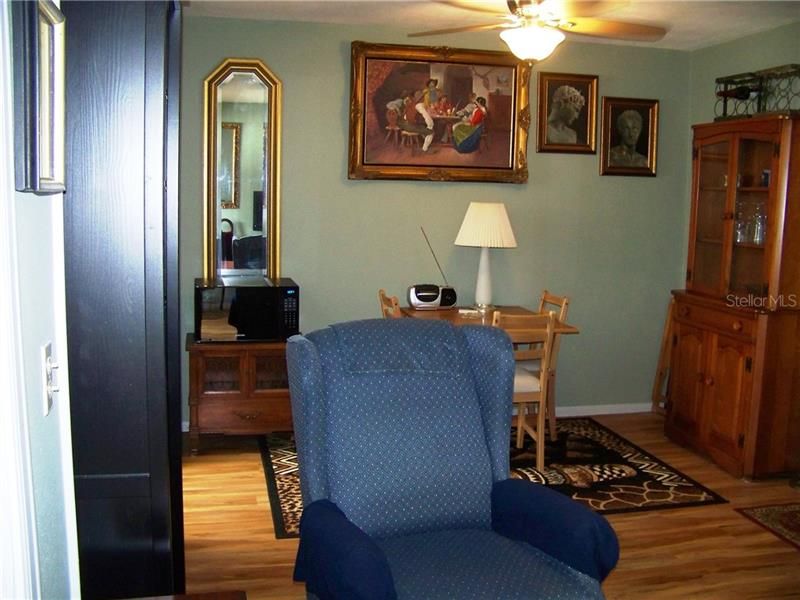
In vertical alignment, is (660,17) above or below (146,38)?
above

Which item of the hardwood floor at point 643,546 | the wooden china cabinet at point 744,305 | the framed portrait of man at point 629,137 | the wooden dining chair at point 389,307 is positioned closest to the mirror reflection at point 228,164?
the wooden dining chair at point 389,307

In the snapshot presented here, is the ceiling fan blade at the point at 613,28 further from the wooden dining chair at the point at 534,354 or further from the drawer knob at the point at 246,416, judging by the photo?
the drawer knob at the point at 246,416

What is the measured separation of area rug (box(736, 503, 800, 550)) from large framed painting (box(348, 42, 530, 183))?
234 centimetres

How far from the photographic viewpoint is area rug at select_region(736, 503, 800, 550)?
12.0 feet

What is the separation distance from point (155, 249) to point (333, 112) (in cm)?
297

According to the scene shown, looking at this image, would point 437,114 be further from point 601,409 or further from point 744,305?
point 601,409

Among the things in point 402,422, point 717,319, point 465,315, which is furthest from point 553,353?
point 402,422

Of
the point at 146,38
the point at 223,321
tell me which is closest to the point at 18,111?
the point at 146,38

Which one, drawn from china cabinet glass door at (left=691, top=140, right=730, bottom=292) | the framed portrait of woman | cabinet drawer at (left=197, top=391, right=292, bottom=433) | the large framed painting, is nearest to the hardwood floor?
cabinet drawer at (left=197, top=391, right=292, bottom=433)

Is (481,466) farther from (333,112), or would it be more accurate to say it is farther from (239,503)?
(333,112)

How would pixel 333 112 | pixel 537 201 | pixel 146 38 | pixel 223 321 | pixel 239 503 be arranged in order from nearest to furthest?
pixel 146 38 → pixel 239 503 → pixel 223 321 → pixel 333 112 → pixel 537 201

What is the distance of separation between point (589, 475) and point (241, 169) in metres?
2.59

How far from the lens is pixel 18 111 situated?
1245mm

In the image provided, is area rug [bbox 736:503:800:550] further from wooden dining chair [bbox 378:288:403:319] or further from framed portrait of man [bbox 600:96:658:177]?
framed portrait of man [bbox 600:96:658:177]
